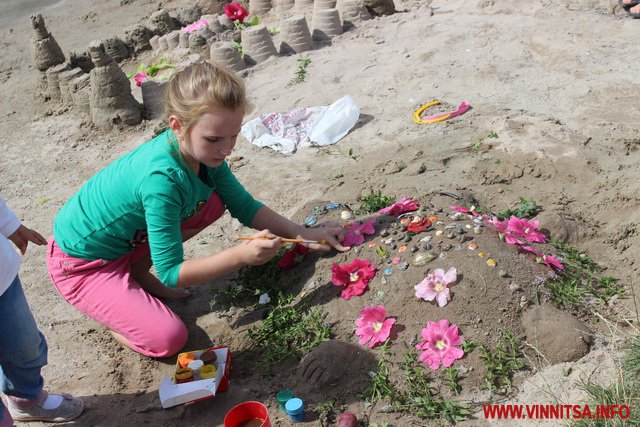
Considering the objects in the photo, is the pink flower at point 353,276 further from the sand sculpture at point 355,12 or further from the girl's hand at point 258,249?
the sand sculpture at point 355,12

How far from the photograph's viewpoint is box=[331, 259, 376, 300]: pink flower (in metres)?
2.87

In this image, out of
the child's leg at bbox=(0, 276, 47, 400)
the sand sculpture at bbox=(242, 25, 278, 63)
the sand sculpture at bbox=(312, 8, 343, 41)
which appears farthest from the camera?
the sand sculpture at bbox=(312, 8, 343, 41)

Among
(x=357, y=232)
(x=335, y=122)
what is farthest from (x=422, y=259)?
(x=335, y=122)

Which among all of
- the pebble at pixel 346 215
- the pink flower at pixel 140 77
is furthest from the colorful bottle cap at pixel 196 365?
the pink flower at pixel 140 77

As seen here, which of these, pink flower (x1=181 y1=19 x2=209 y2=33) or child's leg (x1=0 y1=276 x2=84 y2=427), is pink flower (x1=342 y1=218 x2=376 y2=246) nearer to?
child's leg (x1=0 y1=276 x2=84 y2=427)

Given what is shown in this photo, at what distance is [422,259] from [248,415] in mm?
1014

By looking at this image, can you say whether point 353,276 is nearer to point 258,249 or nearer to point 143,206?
point 258,249

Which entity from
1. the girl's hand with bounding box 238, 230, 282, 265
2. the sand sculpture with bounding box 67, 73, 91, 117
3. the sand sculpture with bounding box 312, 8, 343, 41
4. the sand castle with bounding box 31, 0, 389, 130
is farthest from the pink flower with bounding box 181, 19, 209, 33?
the girl's hand with bounding box 238, 230, 282, 265

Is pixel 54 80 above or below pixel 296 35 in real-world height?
above

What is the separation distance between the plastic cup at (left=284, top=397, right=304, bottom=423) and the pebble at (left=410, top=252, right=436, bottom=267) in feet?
2.66

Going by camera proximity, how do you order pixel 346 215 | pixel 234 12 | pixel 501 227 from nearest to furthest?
pixel 501 227 < pixel 346 215 < pixel 234 12

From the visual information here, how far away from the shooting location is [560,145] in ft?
13.2

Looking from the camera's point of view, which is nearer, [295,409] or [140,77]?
[295,409]

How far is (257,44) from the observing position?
653 cm
